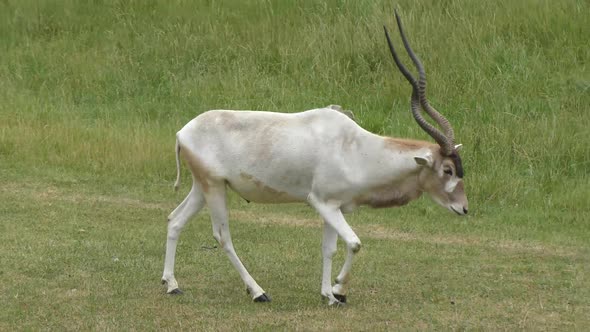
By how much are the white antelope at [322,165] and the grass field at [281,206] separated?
634mm

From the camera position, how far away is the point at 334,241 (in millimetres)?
7965

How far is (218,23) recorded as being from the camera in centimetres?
1803

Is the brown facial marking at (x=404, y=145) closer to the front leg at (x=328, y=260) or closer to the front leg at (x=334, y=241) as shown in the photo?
the front leg at (x=334, y=241)

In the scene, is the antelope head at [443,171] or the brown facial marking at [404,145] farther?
the brown facial marking at [404,145]

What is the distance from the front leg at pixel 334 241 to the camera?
761 centimetres

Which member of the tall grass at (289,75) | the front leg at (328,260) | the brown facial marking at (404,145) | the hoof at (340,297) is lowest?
the tall grass at (289,75)

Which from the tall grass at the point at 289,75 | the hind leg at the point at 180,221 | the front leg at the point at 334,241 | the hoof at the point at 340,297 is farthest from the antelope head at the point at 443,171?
the tall grass at the point at 289,75

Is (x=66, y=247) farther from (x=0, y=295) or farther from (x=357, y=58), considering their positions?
(x=357, y=58)

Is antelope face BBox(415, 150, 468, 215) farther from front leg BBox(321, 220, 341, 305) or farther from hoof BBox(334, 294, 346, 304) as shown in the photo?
hoof BBox(334, 294, 346, 304)

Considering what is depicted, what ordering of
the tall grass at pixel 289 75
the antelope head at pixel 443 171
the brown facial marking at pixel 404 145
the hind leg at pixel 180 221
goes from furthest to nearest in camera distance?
the tall grass at pixel 289 75 < the hind leg at pixel 180 221 < the brown facial marking at pixel 404 145 < the antelope head at pixel 443 171

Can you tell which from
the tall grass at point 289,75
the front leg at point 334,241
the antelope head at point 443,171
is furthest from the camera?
the tall grass at point 289,75

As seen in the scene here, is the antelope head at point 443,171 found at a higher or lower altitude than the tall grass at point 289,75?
higher

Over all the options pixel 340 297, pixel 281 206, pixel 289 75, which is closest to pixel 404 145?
pixel 340 297

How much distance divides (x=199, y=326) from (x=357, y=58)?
30.9 feet
